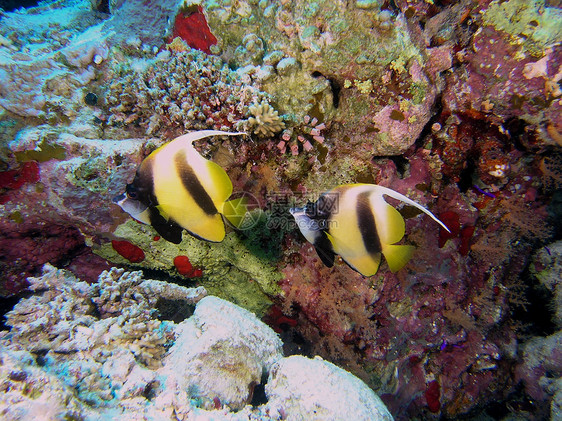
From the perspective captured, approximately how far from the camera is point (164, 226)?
208cm

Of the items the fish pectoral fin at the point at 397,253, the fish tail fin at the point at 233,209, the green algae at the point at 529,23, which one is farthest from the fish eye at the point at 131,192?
the green algae at the point at 529,23

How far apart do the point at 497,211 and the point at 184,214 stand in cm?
362

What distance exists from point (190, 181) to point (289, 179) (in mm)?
1466

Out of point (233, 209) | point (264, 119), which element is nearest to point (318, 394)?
point (233, 209)

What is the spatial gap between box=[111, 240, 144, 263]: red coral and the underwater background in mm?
21

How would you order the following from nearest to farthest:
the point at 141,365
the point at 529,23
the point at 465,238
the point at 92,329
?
1. the point at 141,365
2. the point at 92,329
3. the point at 529,23
4. the point at 465,238

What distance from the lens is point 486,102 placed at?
9.56 ft

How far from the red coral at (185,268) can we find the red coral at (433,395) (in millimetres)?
3437

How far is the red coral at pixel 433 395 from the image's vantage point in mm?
3904

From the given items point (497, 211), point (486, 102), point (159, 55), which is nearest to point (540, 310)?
point (497, 211)

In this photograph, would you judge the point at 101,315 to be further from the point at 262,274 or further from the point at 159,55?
the point at 159,55

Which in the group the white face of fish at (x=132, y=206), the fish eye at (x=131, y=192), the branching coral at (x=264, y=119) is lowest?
the white face of fish at (x=132, y=206)

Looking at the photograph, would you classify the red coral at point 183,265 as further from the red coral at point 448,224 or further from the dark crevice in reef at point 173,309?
the red coral at point 448,224

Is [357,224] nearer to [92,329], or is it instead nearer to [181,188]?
[181,188]
